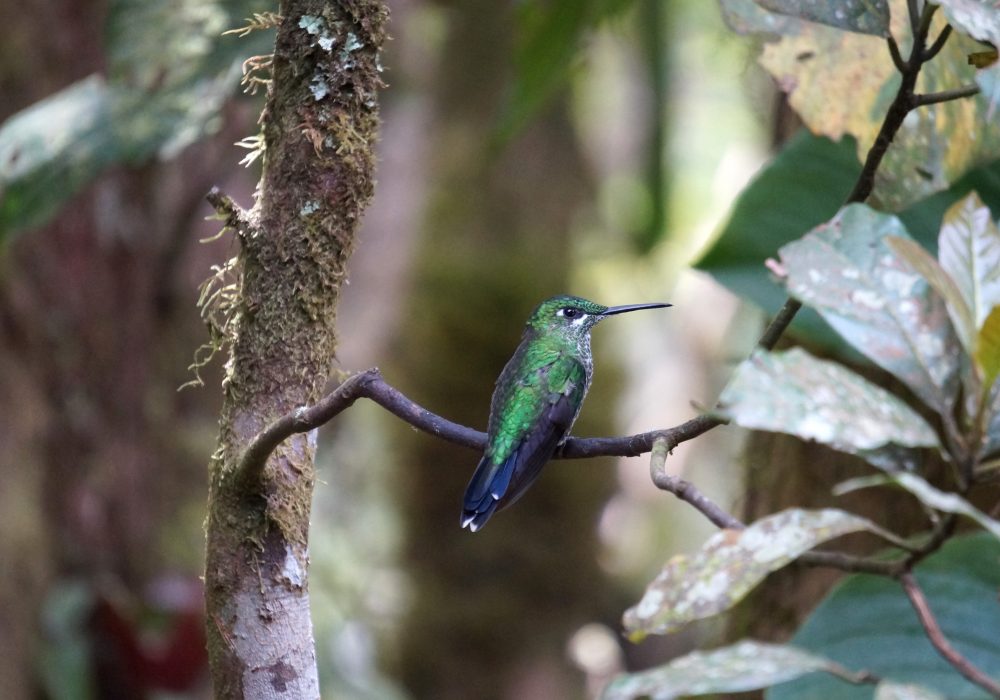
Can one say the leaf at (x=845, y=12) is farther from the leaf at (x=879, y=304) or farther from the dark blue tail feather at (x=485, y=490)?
the dark blue tail feather at (x=485, y=490)

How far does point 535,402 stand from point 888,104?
2.64ft

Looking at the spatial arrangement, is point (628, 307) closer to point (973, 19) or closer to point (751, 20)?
point (751, 20)

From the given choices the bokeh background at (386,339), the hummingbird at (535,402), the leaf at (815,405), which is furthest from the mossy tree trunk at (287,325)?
the leaf at (815,405)

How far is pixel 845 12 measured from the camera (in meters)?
1.27

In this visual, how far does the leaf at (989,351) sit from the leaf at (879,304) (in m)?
0.07

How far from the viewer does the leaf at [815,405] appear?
853 millimetres

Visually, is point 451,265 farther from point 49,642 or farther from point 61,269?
point 49,642

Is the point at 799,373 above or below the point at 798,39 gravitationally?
below

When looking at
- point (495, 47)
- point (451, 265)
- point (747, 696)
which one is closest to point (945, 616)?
point (747, 696)

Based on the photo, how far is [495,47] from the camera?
240 inches

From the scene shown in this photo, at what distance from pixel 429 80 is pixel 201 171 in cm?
318

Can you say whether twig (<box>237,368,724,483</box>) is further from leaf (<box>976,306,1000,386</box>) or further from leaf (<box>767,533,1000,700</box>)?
leaf (<box>767,533,1000,700</box>)

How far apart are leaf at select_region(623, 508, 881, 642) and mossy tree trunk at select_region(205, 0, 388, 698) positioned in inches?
20.2

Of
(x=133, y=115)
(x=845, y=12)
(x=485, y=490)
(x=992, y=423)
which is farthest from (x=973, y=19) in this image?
(x=133, y=115)
